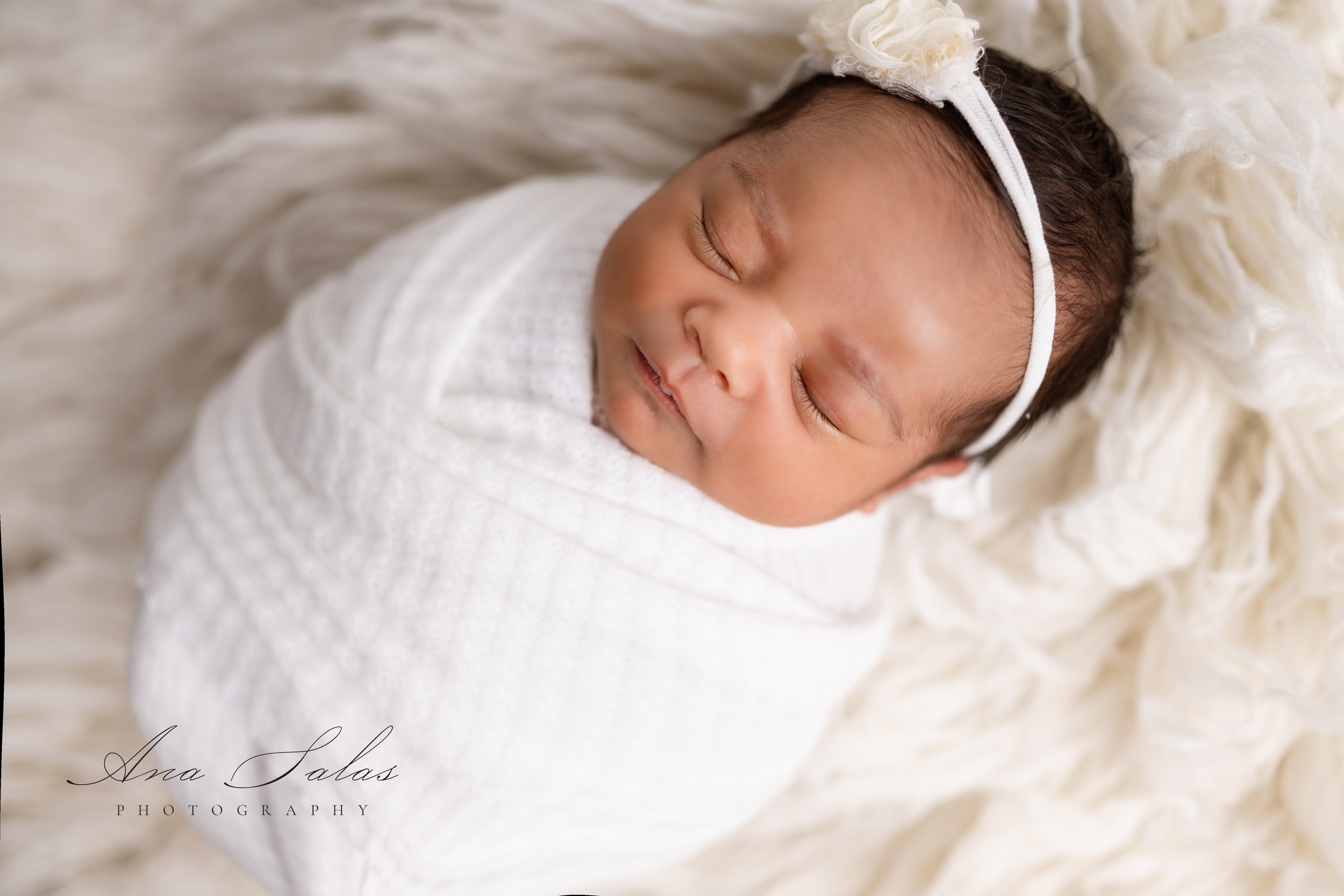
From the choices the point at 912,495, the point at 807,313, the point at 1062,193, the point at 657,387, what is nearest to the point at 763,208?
the point at 807,313

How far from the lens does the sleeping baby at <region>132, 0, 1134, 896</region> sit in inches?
39.8

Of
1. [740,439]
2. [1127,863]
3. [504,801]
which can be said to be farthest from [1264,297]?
[504,801]

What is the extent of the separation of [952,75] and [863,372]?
34 cm

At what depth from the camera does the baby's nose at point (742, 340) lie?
99 centimetres

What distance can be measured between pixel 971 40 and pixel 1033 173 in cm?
16

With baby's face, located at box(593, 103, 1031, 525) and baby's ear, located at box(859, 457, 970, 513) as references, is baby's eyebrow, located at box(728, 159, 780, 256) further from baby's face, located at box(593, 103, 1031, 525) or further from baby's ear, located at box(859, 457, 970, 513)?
baby's ear, located at box(859, 457, 970, 513)

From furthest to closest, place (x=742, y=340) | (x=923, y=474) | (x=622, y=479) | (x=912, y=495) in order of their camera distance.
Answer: (x=912, y=495)
(x=923, y=474)
(x=622, y=479)
(x=742, y=340)

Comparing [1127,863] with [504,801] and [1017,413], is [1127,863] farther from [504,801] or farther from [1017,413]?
[504,801]

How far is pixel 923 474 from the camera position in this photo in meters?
1.21

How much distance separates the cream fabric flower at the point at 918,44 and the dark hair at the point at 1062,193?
0.03 m

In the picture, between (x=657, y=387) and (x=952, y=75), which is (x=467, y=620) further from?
(x=952, y=75)

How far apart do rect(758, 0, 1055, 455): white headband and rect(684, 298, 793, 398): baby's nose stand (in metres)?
0.28

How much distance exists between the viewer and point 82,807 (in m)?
1.31

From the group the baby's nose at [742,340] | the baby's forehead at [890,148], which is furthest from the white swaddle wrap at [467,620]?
the baby's forehead at [890,148]
